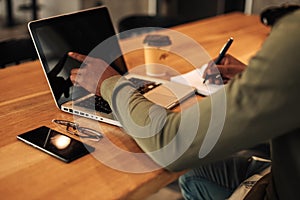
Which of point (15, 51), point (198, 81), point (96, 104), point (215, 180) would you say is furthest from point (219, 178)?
point (15, 51)

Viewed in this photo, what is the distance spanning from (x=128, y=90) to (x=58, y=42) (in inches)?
14.1

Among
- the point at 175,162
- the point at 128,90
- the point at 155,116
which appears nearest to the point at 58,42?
the point at 128,90

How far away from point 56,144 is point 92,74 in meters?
0.24

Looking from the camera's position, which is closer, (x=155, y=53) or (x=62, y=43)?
(x=62, y=43)

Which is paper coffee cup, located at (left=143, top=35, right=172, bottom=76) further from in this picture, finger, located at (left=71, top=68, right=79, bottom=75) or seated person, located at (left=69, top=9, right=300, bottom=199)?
seated person, located at (left=69, top=9, right=300, bottom=199)

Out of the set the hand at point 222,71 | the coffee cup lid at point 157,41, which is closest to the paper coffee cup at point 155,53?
the coffee cup lid at point 157,41

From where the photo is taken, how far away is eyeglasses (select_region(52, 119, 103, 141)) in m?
1.21

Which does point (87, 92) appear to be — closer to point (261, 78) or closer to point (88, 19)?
point (88, 19)

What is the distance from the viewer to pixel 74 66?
1.39 m

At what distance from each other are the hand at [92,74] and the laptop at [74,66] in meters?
0.04

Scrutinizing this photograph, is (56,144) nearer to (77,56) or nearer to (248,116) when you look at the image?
(77,56)

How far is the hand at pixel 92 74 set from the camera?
1.29 m

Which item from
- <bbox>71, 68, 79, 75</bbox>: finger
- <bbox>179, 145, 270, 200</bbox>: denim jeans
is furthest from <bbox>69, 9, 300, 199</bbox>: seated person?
<bbox>179, 145, 270, 200</bbox>: denim jeans

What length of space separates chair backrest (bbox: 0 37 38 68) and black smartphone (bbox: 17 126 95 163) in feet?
2.54
